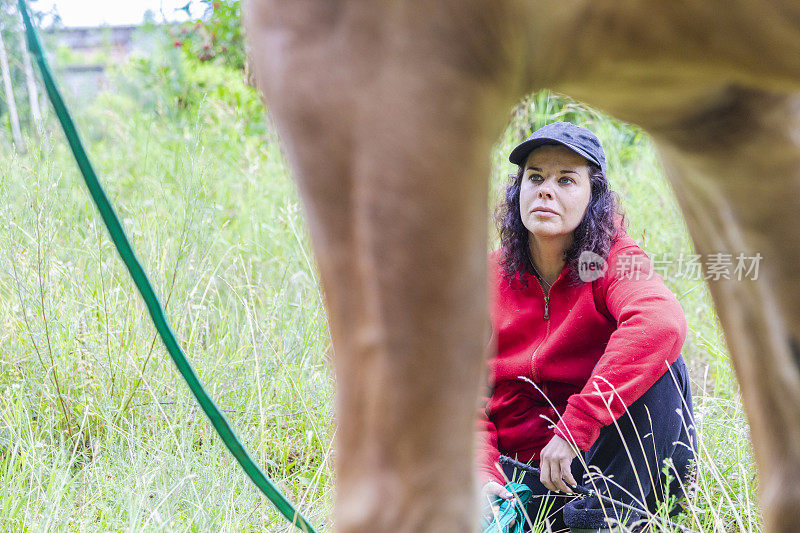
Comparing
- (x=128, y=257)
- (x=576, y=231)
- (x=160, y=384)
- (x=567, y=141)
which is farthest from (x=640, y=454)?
(x=128, y=257)

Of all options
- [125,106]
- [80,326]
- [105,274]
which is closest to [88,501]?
[80,326]

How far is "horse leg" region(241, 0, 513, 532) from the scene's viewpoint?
1.25 ft

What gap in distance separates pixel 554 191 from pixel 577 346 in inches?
14.4

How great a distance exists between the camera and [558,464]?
1662 mm

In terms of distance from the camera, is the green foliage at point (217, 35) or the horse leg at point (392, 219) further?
the green foliage at point (217, 35)

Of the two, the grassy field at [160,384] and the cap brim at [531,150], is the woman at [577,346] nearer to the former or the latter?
the cap brim at [531,150]

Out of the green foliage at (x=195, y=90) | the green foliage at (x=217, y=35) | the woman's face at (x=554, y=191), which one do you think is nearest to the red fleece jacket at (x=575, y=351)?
the woman's face at (x=554, y=191)

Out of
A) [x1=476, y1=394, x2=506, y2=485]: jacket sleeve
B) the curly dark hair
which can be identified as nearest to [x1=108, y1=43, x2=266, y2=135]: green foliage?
the curly dark hair

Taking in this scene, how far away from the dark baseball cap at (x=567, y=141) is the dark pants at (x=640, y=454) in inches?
20.4

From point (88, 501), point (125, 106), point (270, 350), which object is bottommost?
point (88, 501)

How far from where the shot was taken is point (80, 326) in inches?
77.0

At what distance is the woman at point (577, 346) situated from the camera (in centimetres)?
164

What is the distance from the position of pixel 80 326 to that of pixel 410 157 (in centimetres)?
178

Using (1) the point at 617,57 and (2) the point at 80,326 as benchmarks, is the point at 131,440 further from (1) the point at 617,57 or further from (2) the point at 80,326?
(1) the point at 617,57
